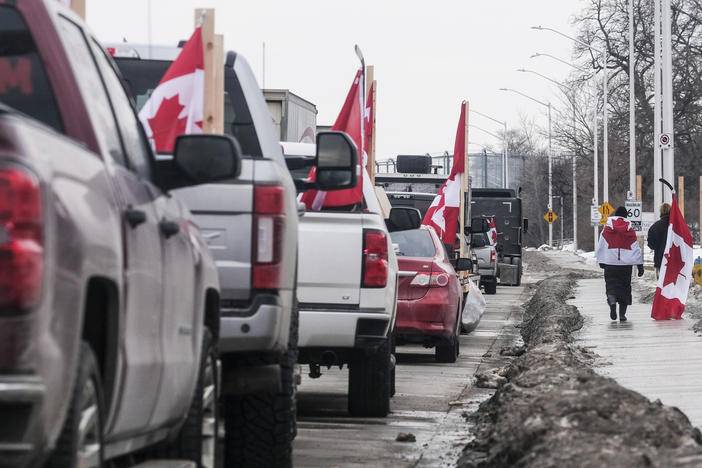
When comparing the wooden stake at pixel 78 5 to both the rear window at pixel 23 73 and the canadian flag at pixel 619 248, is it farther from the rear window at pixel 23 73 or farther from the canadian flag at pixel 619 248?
the canadian flag at pixel 619 248

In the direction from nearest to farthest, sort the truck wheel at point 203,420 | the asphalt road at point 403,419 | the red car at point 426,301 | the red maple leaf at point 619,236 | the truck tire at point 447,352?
1. the truck wheel at point 203,420
2. the asphalt road at point 403,419
3. the red car at point 426,301
4. the truck tire at point 447,352
5. the red maple leaf at point 619,236

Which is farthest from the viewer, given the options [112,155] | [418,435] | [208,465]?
[418,435]

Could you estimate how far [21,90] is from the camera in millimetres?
4977

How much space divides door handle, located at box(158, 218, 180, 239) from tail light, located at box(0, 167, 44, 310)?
1.63m

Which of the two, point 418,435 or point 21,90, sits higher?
point 21,90

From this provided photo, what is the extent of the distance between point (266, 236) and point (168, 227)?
1774mm

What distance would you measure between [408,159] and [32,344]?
106 ft

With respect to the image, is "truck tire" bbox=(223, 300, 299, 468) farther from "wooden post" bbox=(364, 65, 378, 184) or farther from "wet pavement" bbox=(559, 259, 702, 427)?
"wooden post" bbox=(364, 65, 378, 184)

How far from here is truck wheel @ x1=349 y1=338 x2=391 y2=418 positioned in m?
11.4

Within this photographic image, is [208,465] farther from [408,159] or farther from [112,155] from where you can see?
[408,159]

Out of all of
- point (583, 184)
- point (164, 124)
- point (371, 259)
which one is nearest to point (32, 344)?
point (164, 124)

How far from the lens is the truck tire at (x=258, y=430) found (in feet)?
24.5

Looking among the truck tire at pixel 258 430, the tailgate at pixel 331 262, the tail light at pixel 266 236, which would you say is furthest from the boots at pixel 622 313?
the tail light at pixel 266 236

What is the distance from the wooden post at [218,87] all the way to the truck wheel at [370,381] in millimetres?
3347
